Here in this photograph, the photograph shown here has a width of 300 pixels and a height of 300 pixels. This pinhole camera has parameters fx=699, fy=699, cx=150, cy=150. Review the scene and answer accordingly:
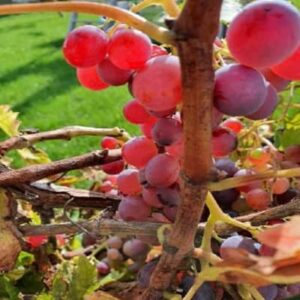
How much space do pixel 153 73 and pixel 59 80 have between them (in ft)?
15.7

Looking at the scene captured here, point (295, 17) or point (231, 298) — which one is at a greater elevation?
point (295, 17)

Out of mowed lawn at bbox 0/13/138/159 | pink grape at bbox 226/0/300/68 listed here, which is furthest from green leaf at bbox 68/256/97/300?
mowed lawn at bbox 0/13/138/159

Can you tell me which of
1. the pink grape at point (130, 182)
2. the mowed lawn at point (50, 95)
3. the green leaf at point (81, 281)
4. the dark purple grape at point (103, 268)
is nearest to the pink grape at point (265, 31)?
the pink grape at point (130, 182)

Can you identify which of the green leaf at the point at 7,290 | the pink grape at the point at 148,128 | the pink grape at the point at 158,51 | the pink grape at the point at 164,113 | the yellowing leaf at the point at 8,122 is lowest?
the green leaf at the point at 7,290

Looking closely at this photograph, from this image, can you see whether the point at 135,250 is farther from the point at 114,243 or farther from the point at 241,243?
the point at 241,243

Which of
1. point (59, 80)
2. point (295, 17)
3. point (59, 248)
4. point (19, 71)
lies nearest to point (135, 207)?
point (295, 17)

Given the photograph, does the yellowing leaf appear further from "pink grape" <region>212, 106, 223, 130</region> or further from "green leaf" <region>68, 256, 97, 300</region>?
"pink grape" <region>212, 106, 223, 130</region>

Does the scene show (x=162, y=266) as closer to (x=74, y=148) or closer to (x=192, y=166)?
(x=192, y=166)

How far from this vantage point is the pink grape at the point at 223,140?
0.41 metres

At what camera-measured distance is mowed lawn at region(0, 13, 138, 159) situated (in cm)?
336

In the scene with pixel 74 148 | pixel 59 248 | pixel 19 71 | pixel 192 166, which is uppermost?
pixel 192 166

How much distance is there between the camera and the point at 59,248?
80 cm

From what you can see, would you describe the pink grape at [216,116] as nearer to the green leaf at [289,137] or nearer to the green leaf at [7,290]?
the green leaf at [289,137]

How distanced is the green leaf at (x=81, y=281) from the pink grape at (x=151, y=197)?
130mm
